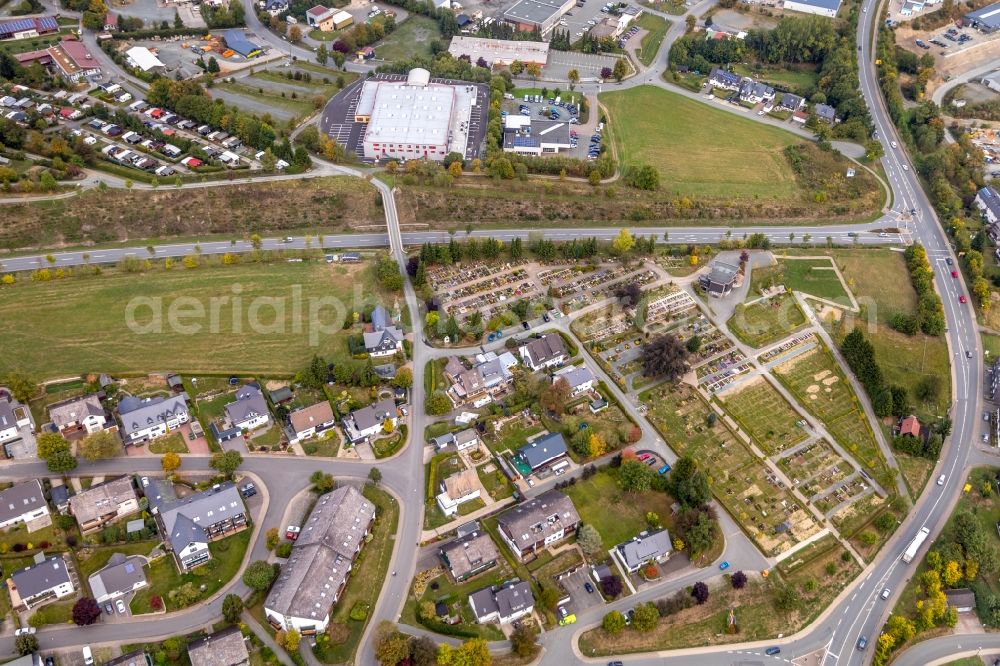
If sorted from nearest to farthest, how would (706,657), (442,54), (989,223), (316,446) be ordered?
(706,657) < (316,446) < (989,223) < (442,54)

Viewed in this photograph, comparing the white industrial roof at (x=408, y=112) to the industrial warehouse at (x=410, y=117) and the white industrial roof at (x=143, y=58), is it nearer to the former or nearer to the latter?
the industrial warehouse at (x=410, y=117)

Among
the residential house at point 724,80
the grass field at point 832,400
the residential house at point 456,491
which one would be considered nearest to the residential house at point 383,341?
the residential house at point 456,491

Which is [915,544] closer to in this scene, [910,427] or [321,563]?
[910,427]

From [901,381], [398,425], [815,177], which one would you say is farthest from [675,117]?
[398,425]

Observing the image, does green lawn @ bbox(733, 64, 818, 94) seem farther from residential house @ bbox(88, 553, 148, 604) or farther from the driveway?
residential house @ bbox(88, 553, 148, 604)

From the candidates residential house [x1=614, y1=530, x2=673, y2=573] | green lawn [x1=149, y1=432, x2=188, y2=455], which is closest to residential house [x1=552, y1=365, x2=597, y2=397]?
residential house [x1=614, y1=530, x2=673, y2=573]

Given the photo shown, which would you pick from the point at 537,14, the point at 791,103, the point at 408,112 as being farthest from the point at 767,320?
the point at 537,14

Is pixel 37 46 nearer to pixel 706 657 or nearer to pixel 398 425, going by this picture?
pixel 398 425
